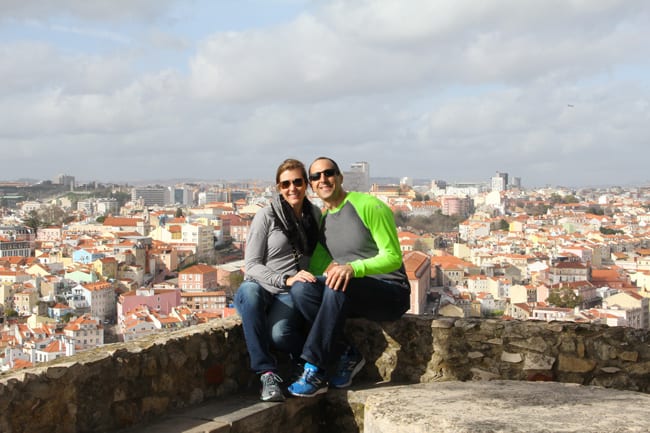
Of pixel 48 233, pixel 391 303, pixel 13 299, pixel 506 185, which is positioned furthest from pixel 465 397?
pixel 506 185

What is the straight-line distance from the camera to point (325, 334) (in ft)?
9.77

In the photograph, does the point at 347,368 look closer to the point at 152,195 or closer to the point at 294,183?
the point at 294,183

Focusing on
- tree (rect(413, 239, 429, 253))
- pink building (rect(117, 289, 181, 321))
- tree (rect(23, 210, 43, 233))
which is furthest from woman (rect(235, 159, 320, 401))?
tree (rect(23, 210, 43, 233))

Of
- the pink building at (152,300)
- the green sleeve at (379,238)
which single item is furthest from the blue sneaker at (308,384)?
the pink building at (152,300)

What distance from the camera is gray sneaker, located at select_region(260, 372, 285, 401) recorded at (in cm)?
297

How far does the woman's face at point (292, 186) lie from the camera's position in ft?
10.5

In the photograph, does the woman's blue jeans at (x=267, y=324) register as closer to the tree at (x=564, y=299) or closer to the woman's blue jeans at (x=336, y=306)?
the woman's blue jeans at (x=336, y=306)

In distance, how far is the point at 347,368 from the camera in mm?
3225

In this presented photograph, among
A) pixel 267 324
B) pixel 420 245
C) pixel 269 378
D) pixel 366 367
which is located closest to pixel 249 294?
pixel 267 324

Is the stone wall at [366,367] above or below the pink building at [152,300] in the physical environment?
above

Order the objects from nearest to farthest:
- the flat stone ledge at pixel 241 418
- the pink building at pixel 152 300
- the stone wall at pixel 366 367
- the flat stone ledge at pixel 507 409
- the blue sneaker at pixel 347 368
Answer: the flat stone ledge at pixel 507 409 < the stone wall at pixel 366 367 < the flat stone ledge at pixel 241 418 < the blue sneaker at pixel 347 368 < the pink building at pixel 152 300

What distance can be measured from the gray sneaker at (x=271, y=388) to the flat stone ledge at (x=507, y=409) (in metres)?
0.41

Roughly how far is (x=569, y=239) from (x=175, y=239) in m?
35.3

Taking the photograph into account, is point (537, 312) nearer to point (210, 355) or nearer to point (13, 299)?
point (13, 299)
